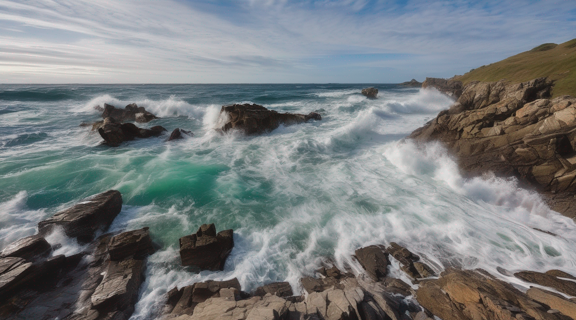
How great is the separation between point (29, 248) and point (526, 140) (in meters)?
16.6

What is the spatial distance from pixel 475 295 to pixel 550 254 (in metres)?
4.41

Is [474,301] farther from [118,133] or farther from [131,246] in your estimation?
[118,133]

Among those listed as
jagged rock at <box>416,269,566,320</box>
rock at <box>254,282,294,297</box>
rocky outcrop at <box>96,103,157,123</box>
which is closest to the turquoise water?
rock at <box>254,282,294,297</box>

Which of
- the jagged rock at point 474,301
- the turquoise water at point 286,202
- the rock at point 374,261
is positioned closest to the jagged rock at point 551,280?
the turquoise water at point 286,202

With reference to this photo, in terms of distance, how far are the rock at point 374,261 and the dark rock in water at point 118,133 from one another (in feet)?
57.2

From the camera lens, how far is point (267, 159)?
45.2 ft

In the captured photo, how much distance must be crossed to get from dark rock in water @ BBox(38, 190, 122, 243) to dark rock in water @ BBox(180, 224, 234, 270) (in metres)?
3.12

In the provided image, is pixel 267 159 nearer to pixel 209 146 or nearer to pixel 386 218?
pixel 209 146

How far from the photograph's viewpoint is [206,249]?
605 centimetres

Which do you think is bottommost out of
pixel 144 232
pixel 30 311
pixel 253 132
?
pixel 30 311

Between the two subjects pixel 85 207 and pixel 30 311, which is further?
pixel 85 207

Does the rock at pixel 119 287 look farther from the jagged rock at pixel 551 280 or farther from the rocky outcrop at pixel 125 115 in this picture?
the rocky outcrop at pixel 125 115

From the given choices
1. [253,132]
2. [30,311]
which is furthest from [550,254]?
[253,132]

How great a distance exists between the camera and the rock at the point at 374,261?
5582mm
